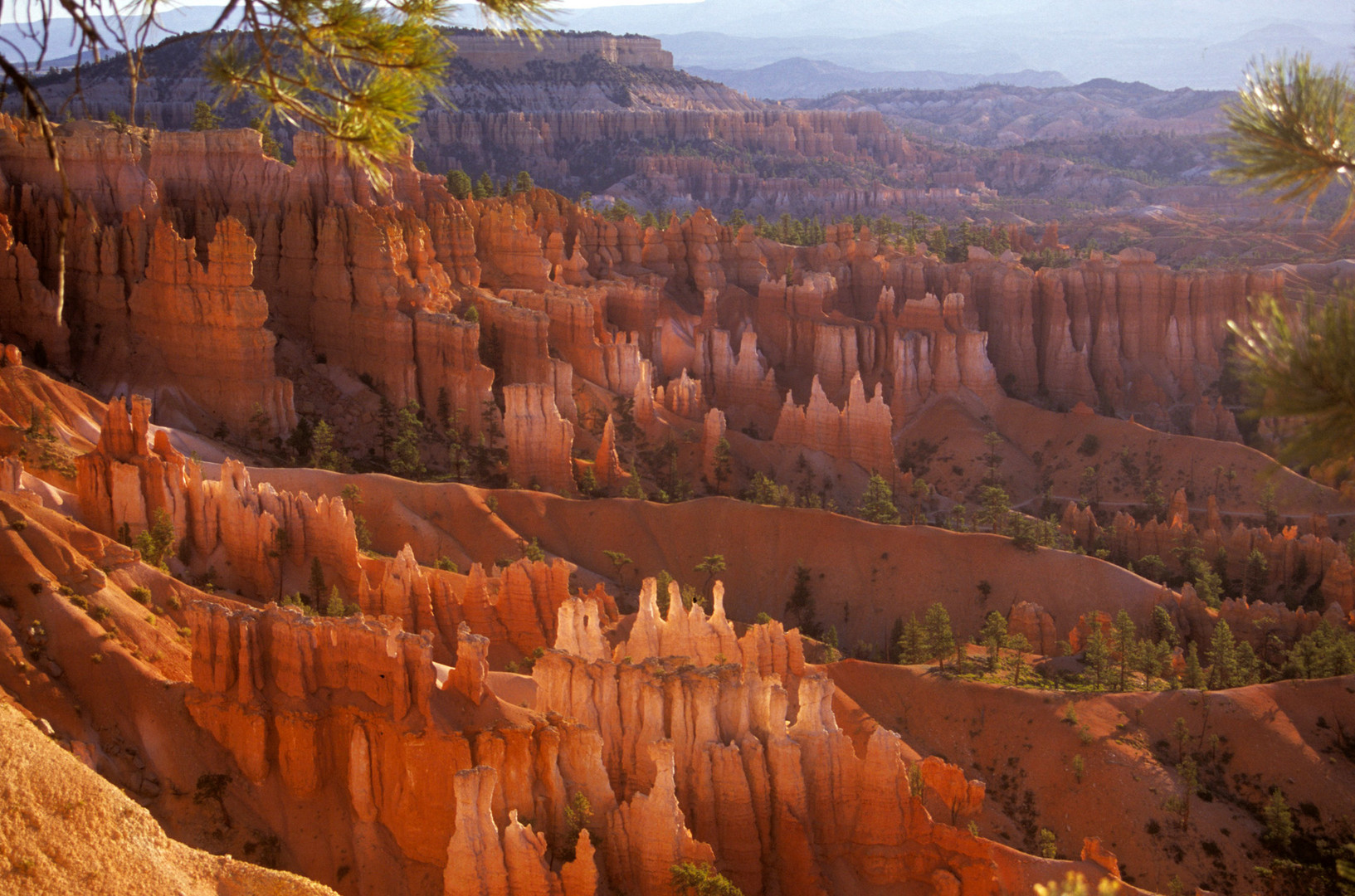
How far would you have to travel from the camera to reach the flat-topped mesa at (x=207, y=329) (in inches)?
2130

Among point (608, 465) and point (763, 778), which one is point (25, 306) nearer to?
point (608, 465)

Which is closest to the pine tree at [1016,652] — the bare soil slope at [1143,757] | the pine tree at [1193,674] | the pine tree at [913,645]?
the pine tree at [913,645]

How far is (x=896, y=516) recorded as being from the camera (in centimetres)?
5891

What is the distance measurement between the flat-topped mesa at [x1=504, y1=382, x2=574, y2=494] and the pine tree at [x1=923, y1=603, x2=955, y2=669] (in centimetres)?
1801

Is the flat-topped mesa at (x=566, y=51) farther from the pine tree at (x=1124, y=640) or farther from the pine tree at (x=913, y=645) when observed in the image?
the pine tree at (x=1124, y=640)

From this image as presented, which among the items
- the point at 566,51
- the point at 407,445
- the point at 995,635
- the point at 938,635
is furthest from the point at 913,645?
the point at 566,51

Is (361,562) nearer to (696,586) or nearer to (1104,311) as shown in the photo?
(696,586)

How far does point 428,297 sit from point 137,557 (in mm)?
33241

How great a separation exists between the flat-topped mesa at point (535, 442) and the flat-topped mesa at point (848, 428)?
50.9 feet

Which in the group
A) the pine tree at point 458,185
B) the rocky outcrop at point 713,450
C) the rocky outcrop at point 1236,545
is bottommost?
the rocky outcrop at point 1236,545

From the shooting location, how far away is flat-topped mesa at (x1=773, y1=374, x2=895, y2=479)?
6931cm

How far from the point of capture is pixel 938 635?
45500 millimetres

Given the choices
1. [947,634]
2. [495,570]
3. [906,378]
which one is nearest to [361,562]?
[495,570]

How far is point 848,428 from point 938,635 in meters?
25.7
